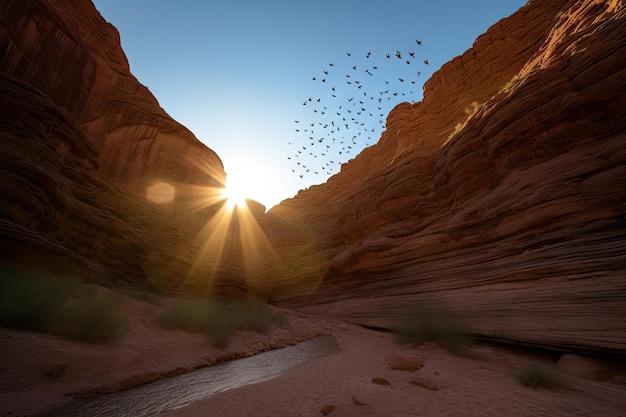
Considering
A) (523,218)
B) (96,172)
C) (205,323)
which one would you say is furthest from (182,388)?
(96,172)

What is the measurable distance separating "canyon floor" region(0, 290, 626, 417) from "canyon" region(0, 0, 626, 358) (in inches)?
89.2

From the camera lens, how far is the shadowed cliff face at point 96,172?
1105 cm

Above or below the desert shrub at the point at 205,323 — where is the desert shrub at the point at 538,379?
above

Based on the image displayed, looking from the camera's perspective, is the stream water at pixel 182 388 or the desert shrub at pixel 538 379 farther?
the desert shrub at pixel 538 379

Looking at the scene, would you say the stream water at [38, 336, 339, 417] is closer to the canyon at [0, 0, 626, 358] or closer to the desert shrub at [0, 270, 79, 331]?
the desert shrub at [0, 270, 79, 331]

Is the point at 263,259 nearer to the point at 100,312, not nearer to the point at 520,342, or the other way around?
the point at 100,312

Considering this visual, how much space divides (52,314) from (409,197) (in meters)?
17.9

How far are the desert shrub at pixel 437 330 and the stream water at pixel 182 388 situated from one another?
313cm

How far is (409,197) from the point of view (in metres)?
18.6

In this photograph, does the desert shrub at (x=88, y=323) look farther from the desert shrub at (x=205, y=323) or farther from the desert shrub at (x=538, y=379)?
the desert shrub at (x=538, y=379)

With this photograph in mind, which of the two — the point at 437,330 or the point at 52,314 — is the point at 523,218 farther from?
the point at 52,314

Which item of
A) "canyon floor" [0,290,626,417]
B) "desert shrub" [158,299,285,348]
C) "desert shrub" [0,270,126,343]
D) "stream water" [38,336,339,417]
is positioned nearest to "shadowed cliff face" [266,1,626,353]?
"canyon floor" [0,290,626,417]

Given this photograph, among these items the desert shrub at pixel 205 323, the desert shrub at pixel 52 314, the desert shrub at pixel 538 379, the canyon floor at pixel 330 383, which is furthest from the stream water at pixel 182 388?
the desert shrub at pixel 538 379

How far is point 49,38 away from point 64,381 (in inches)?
1014
